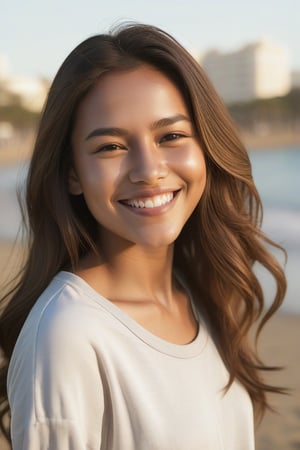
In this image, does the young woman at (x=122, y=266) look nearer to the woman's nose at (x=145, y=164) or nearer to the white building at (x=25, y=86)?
the woman's nose at (x=145, y=164)

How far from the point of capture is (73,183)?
1764 millimetres

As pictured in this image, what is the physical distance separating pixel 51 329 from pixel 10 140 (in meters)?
75.5

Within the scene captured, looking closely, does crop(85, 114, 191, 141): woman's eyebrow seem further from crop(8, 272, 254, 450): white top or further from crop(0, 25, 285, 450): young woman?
crop(8, 272, 254, 450): white top

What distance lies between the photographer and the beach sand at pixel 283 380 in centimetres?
423

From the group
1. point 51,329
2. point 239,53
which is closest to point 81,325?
point 51,329

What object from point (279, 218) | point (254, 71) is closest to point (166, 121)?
point (279, 218)

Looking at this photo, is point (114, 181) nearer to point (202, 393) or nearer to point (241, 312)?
point (202, 393)

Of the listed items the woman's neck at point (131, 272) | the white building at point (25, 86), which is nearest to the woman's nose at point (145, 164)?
the woman's neck at point (131, 272)

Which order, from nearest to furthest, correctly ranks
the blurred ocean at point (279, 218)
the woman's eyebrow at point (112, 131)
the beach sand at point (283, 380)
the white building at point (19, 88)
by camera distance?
1. the woman's eyebrow at point (112, 131)
2. the beach sand at point (283, 380)
3. the blurred ocean at point (279, 218)
4. the white building at point (19, 88)

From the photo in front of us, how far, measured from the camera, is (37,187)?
178 centimetres

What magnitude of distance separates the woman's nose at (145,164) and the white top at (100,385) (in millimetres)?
269

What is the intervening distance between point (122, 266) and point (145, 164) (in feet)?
1.12

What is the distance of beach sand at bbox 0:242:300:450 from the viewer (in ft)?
13.9

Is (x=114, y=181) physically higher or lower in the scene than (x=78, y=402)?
higher
